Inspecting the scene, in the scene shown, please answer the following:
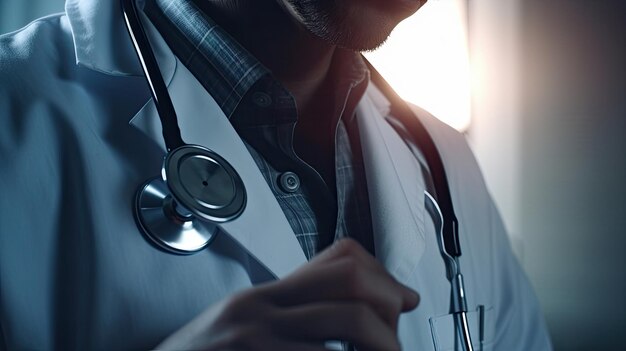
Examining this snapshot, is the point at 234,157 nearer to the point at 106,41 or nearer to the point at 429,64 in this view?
the point at 106,41

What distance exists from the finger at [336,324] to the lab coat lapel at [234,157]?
16 centimetres

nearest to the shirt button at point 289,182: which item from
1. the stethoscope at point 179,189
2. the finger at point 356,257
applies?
the stethoscope at point 179,189

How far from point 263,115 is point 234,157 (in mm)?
100

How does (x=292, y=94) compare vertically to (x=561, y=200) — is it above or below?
above

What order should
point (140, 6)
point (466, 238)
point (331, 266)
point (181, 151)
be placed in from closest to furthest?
point (331, 266) < point (181, 151) < point (140, 6) < point (466, 238)

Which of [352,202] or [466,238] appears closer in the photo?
[352,202]

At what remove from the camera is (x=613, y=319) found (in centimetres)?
123

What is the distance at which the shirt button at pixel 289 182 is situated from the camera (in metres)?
0.66

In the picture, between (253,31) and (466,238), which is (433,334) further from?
(253,31)

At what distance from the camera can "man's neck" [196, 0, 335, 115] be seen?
0.70 meters

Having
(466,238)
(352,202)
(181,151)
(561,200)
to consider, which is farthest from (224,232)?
(561,200)

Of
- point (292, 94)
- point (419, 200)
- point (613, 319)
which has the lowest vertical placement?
point (613, 319)

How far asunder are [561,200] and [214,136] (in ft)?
3.15

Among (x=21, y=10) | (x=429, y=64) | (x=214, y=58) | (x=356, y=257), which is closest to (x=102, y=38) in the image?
(x=214, y=58)
